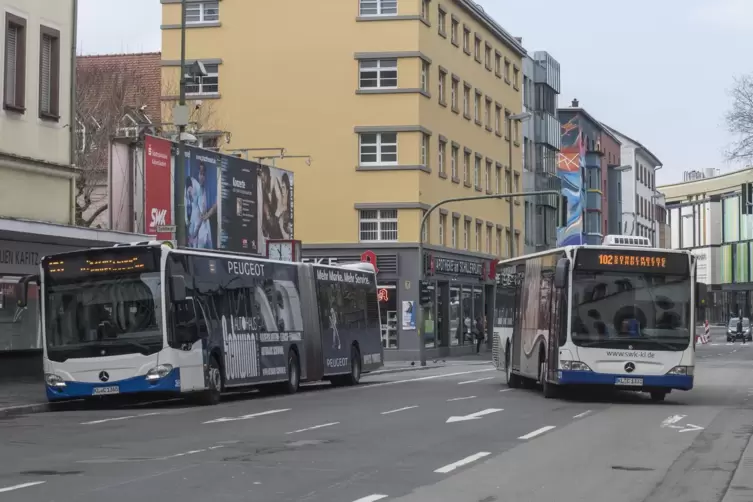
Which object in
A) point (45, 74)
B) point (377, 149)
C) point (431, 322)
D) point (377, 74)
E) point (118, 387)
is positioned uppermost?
point (377, 74)

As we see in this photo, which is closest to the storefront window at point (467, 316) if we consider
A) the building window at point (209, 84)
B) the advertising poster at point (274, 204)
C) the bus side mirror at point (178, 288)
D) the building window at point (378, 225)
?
the building window at point (378, 225)

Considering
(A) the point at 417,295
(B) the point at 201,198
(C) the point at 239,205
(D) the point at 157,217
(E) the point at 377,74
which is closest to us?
(D) the point at 157,217

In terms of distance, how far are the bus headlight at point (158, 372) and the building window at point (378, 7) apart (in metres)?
39.1

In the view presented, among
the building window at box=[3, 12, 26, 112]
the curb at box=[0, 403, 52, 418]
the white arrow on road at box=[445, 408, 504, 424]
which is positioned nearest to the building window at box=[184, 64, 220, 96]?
the building window at box=[3, 12, 26, 112]

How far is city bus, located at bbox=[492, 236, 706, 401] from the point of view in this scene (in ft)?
89.7

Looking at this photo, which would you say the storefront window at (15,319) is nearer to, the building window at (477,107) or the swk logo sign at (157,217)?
the swk logo sign at (157,217)

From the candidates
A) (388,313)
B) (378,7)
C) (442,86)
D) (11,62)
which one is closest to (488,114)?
(442,86)

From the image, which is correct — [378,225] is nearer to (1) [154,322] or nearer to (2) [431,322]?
(2) [431,322]

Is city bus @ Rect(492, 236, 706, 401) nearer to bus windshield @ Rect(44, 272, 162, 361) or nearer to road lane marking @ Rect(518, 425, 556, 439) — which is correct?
road lane marking @ Rect(518, 425, 556, 439)

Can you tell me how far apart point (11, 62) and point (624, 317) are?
1485 cm

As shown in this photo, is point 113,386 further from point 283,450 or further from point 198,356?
point 283,450

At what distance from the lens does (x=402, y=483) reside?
13.3 metres

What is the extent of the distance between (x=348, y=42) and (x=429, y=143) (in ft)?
19.2

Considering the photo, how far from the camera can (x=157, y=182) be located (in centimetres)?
4169
